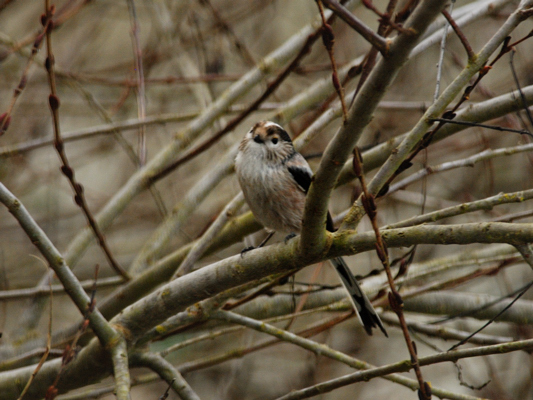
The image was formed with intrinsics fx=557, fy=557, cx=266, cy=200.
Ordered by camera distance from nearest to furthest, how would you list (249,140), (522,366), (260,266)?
(260,266) < (249,140) < (522,366)

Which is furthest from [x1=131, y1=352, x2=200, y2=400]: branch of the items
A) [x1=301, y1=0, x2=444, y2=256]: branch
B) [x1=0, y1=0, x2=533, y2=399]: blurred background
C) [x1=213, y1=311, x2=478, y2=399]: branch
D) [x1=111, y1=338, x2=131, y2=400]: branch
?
[x1=0, y1=0, x2=533, y2=399]: blurred background

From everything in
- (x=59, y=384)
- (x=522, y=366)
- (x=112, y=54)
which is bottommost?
(x=59, y=384)

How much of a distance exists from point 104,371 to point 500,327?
4402mm

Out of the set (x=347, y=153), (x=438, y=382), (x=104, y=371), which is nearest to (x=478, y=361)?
(x=438, y=382)

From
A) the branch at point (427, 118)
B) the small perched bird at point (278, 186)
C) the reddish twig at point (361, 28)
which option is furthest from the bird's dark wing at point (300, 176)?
the reddish twig at point (361, 28)

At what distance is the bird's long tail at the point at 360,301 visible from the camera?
390 centimetres

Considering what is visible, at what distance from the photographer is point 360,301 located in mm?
3963

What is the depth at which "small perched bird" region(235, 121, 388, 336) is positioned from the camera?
4.05m

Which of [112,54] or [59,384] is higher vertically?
[112,54]

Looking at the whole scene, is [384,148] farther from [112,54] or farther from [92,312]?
[112,54]

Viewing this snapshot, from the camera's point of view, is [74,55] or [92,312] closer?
[92,312]

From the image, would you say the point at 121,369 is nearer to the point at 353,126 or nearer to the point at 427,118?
the point at 353,126

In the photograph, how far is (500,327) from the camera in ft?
20.0

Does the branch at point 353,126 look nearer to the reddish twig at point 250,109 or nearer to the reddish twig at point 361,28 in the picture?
the reddish twig at point 361,28
